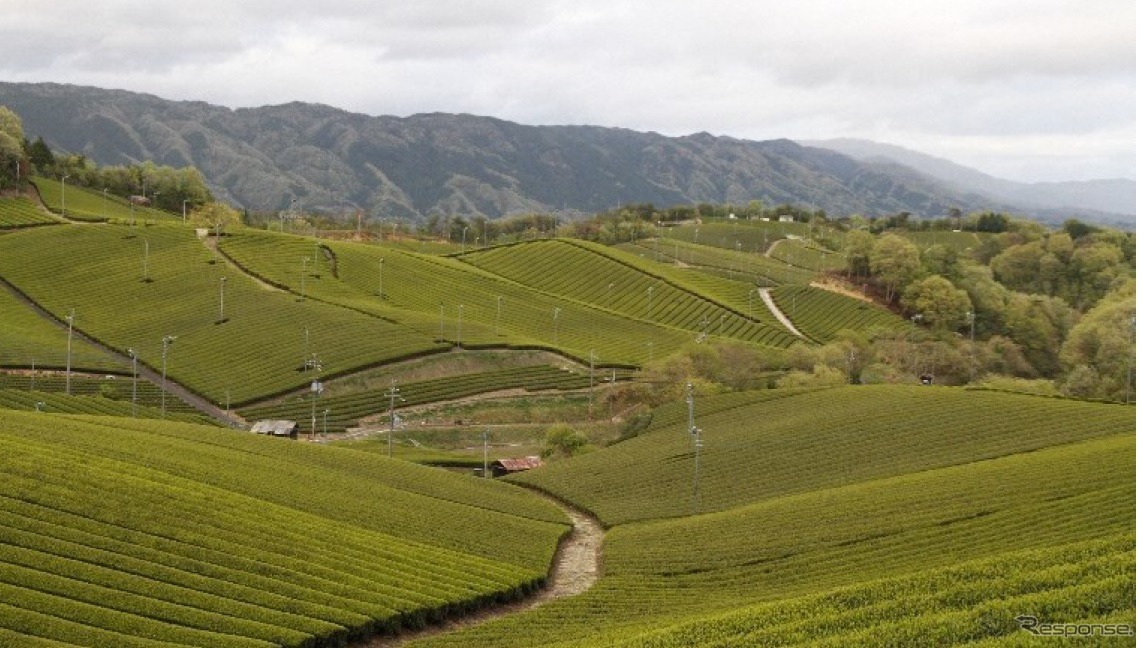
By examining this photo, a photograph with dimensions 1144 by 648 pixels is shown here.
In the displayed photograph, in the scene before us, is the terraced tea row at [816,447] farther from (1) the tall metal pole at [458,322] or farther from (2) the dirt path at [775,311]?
(2) the dirt path at [775,311]

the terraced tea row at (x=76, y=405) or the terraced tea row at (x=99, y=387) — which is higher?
the terraced tea row at (x=76, y=405)

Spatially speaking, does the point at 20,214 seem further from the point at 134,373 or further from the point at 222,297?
the point at 134,373

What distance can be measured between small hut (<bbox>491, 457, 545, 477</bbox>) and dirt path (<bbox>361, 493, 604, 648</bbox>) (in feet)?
61.0

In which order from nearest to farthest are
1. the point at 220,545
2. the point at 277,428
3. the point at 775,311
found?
the point at 220,545, the point at 277,428, the point at 775,311

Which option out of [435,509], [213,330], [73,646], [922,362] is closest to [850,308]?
[922,362]

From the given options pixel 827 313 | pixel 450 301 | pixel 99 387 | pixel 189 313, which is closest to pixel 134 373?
pixel 99 387

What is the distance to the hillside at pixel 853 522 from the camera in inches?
1299

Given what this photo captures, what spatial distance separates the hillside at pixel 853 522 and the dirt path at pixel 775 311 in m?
69.5

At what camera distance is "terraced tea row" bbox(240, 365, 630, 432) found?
109 meters

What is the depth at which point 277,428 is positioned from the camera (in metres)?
97.5

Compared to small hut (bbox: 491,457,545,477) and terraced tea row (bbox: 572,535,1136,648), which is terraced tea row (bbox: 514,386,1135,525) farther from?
terraced tea row (bbox: 572,535,1136,648)

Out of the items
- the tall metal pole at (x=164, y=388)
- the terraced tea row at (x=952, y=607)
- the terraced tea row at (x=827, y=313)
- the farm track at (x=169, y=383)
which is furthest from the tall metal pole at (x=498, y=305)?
the terraced tea row at (x=952, y=607)

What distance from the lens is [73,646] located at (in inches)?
1356

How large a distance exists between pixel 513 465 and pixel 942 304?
104 m
